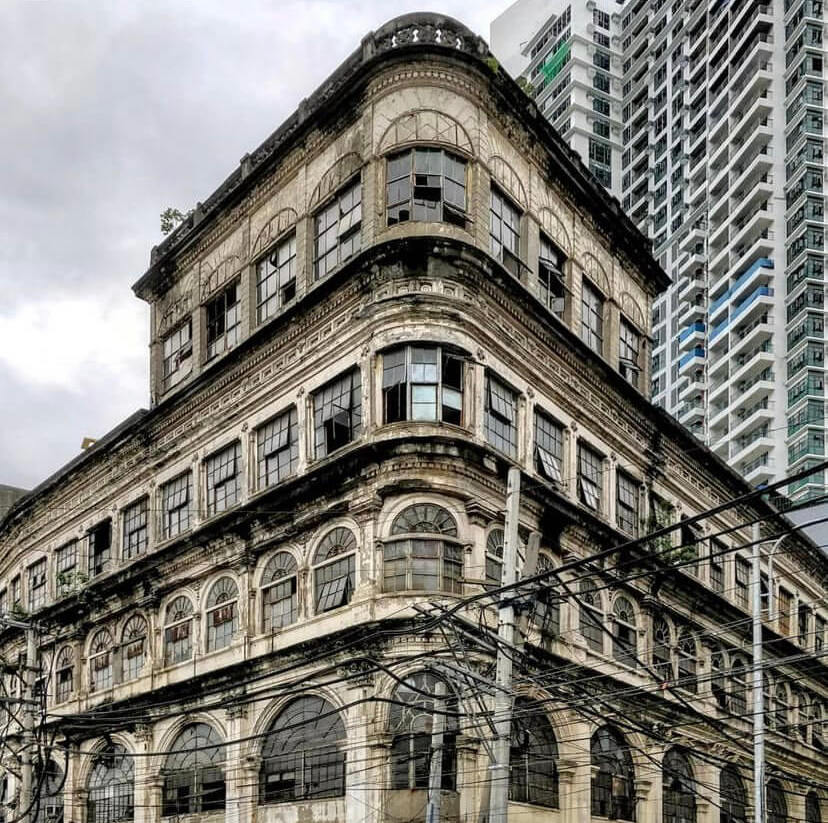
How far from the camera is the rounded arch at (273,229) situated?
3688 cm

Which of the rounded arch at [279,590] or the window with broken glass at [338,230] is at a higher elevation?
the window with broken glass at [338,230]

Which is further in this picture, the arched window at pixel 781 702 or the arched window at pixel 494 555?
the arched window at pixel 781 702

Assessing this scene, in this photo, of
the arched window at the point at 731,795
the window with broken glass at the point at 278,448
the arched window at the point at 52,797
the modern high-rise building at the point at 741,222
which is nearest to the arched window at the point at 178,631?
the window with broken glass at the point at 278,448

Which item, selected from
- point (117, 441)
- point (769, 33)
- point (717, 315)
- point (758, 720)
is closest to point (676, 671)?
point (758, 720)

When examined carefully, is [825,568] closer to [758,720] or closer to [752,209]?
[758,720]

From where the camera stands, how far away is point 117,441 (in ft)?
138

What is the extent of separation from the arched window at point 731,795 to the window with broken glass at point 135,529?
20.3 meters

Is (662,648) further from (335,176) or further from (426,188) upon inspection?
(335,176)

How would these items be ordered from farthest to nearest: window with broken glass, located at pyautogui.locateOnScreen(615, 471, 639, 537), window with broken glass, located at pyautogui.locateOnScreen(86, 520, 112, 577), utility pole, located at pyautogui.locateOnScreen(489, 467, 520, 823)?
window with broken glass, located at pyautogui.locateOnScreen(86, 520, 112, 577) < window with broken glass, located at pyautogui.locateOnScreen(615, 471, 639, 537) < utility pole, located at pyautogui.locateOnScreen(489, 467, 520, 823)

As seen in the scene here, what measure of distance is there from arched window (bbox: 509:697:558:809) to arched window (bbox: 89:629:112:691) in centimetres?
1482

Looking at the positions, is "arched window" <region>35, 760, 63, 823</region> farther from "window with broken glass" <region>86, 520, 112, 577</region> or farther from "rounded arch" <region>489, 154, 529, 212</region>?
"rounded arch" <region>489, 154, 529, 212</region>

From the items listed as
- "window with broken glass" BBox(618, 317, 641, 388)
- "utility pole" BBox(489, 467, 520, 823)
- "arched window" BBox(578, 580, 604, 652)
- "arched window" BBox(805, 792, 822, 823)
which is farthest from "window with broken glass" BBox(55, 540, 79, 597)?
"arched window" BBox(805, 792, 822, 823)

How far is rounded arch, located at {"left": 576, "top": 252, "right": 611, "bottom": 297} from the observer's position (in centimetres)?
3909

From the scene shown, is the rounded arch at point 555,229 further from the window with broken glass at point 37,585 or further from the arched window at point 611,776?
the window with broken glass at point 37,585
